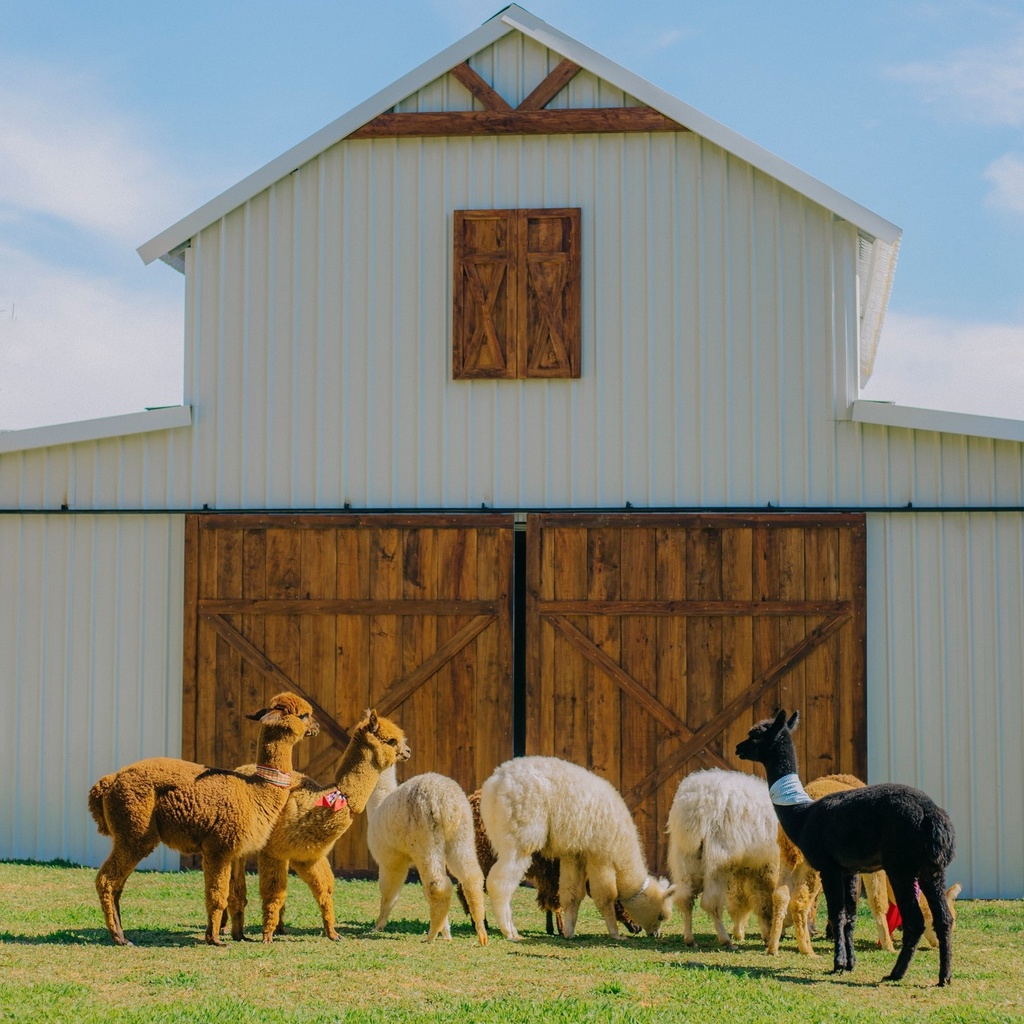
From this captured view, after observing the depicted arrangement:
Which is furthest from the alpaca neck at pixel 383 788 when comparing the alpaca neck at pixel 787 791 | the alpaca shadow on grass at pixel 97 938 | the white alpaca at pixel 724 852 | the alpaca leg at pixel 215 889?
the alpaca neck at pixel 787 791

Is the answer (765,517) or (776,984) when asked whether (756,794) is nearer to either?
(776,984)

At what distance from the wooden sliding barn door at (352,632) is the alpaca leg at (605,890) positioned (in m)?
2.61

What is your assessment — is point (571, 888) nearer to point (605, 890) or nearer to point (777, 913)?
point (605, 890)

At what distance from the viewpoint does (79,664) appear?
1209 cm

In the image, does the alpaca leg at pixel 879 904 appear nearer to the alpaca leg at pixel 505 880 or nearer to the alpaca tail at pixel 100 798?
the alpaca leg at pixel 505 880

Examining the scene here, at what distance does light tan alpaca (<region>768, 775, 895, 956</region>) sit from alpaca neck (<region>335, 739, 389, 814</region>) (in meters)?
2.63

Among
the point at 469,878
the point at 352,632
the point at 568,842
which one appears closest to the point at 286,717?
the point at 469,878

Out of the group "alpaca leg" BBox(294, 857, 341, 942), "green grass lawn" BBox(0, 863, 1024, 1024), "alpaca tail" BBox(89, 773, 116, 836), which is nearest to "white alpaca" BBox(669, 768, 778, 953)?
"green grass lawn" BBox(0, 863, 1024, 1024)

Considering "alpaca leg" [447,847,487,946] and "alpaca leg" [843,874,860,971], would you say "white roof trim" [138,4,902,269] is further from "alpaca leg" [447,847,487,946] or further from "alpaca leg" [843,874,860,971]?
"alpaca leg" [447,847,487,946]

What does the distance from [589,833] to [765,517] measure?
3.75 meters

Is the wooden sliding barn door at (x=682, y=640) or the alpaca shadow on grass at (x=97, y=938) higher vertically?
the wooden sliding barn door at (x=682, y=640)

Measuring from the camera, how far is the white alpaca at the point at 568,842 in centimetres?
897

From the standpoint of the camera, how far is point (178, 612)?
1207cm

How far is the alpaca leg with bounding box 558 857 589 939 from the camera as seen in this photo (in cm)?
912
